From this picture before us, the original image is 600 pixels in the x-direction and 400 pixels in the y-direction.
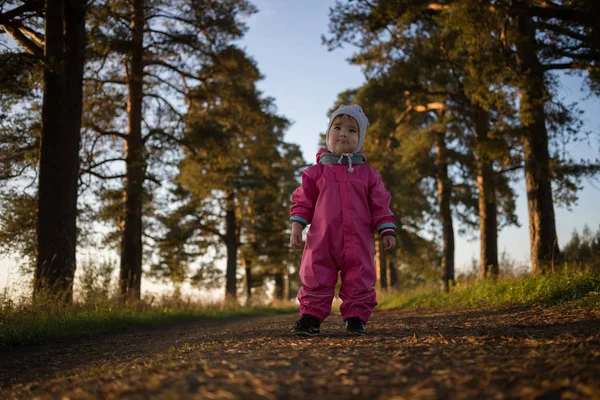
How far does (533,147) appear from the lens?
10.6 m

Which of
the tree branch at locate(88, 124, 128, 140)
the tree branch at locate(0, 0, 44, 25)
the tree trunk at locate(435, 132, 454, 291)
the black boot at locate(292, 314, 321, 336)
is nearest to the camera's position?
the black boot at locate(292, 314, 321, 336)

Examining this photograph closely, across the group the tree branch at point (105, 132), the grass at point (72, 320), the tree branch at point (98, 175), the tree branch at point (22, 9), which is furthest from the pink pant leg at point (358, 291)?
the tree branch at point (105, 132)

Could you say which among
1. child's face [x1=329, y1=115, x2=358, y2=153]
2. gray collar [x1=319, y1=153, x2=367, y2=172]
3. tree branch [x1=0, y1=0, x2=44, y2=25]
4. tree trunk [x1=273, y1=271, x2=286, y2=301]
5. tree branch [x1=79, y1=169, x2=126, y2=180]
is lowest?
tree trunk [x1=273, y1=271, x2=286, y2=301]

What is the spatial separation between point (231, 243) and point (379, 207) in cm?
2213

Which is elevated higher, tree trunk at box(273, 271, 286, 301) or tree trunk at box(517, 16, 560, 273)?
tree trunk at box(517, 16, 560, 273)

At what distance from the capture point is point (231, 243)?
1032 inches

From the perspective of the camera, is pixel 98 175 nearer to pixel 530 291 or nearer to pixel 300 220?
pixel 300 220

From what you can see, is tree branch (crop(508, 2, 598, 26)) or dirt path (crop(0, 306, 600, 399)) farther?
tree branch (crop(508, 2, 598, 26))

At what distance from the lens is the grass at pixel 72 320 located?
5.90 m

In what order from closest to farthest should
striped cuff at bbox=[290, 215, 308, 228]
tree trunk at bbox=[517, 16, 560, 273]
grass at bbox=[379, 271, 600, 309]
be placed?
striped cuff at bbox=[290, 215, 308, 228]
grass at bbox=[379, 271, 600, 309]
tree trunk at bbox=[517, 16, 560, 273]

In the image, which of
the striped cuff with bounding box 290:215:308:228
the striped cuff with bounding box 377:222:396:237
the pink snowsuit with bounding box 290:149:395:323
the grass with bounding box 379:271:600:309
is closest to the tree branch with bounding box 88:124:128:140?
the grass with bounding box 379:271:600:309

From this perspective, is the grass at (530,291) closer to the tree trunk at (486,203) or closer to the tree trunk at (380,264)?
the tree trunk at (486,203)

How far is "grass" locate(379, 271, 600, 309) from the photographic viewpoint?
20.9 ft

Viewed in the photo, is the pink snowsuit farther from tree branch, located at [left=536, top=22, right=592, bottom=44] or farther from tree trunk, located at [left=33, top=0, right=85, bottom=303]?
tree branch, located at [left=536, top=22, right=592, bottom=44]
